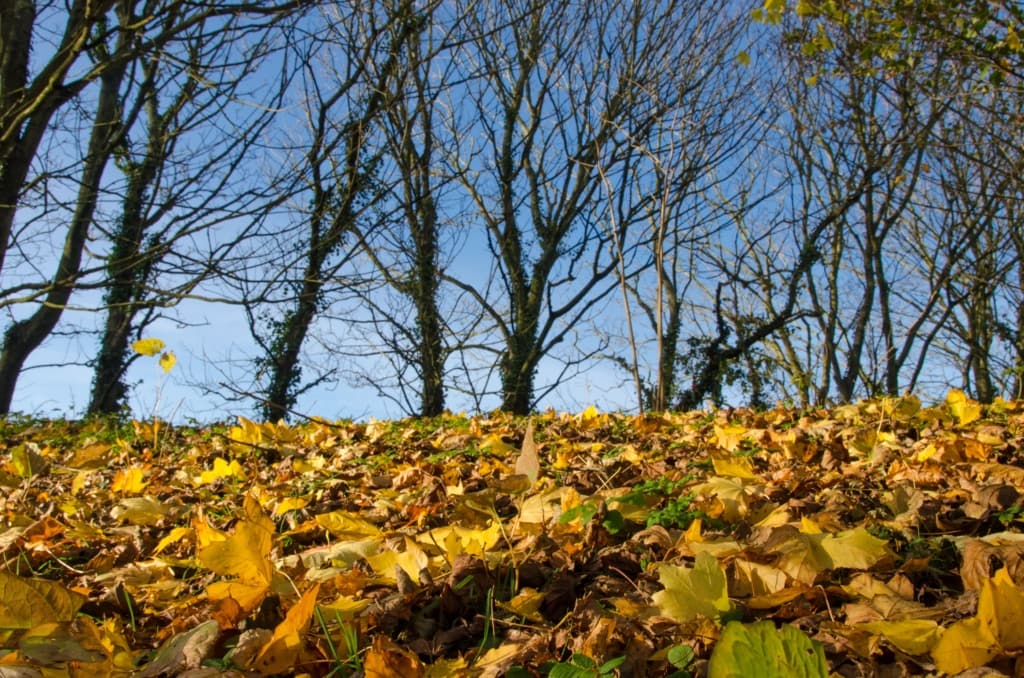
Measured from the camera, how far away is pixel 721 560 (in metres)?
1.19

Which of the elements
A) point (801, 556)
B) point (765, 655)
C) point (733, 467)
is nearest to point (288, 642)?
point (765, 655)

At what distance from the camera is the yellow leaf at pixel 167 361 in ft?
8.95

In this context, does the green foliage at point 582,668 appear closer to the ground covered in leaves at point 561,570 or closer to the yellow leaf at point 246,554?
the ground covered in leaves at point 561,570

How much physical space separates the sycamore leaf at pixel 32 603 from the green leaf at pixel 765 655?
2.88ft

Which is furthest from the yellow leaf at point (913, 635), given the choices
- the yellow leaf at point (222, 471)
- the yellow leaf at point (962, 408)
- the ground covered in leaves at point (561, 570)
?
the yellow leaf at point (222, 471)

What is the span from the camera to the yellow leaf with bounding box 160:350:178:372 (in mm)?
2729

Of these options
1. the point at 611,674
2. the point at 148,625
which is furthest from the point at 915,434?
the point at 148,625

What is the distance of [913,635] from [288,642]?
785mm

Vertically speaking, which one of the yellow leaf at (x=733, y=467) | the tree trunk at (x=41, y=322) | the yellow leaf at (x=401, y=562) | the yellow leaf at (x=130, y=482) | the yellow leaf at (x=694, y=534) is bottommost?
the yellow leaf at (x=401, y=562)

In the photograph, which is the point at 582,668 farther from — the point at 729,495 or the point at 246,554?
the point at 729,495

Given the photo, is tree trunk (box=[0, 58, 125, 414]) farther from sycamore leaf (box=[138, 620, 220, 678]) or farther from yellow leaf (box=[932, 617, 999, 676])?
yellow leaf (box=[932, 617, 999, 676])

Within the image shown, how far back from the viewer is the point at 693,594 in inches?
39.1

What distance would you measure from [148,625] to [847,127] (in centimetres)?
1218

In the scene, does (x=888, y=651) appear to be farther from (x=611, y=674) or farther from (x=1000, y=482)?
(x=1000, y=482)
